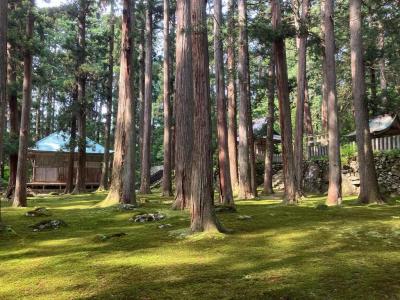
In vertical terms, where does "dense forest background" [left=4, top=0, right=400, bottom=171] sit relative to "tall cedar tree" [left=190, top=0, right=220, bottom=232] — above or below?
above

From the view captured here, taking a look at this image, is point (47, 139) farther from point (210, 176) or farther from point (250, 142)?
point (210, 176)

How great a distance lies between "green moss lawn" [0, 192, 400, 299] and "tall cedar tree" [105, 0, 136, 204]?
172 inches

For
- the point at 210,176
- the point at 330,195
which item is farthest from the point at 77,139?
the point at 210,176

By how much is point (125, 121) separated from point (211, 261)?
9764mm

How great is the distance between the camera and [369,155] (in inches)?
572

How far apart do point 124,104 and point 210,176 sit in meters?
7.68

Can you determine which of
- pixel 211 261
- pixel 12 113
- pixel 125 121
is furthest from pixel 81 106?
pixel 211 261

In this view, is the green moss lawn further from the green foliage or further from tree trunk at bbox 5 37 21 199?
tree trunk at bbox 5 37 21 199

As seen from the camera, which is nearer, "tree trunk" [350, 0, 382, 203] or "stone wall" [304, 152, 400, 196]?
"tree trunk" [350, 0, 382, 203]

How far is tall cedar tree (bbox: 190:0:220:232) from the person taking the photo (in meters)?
8.42

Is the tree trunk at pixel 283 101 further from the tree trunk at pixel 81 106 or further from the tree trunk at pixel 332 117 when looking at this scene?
the tree trunk at pixel 81 106

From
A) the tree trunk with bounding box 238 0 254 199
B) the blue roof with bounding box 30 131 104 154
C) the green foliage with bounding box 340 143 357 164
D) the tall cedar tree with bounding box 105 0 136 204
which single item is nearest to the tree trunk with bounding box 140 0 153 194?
the tree trunk with bounding box 238 0 254 199

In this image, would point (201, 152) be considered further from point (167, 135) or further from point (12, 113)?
point (12, 113)

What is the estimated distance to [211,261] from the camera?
20.7ft
